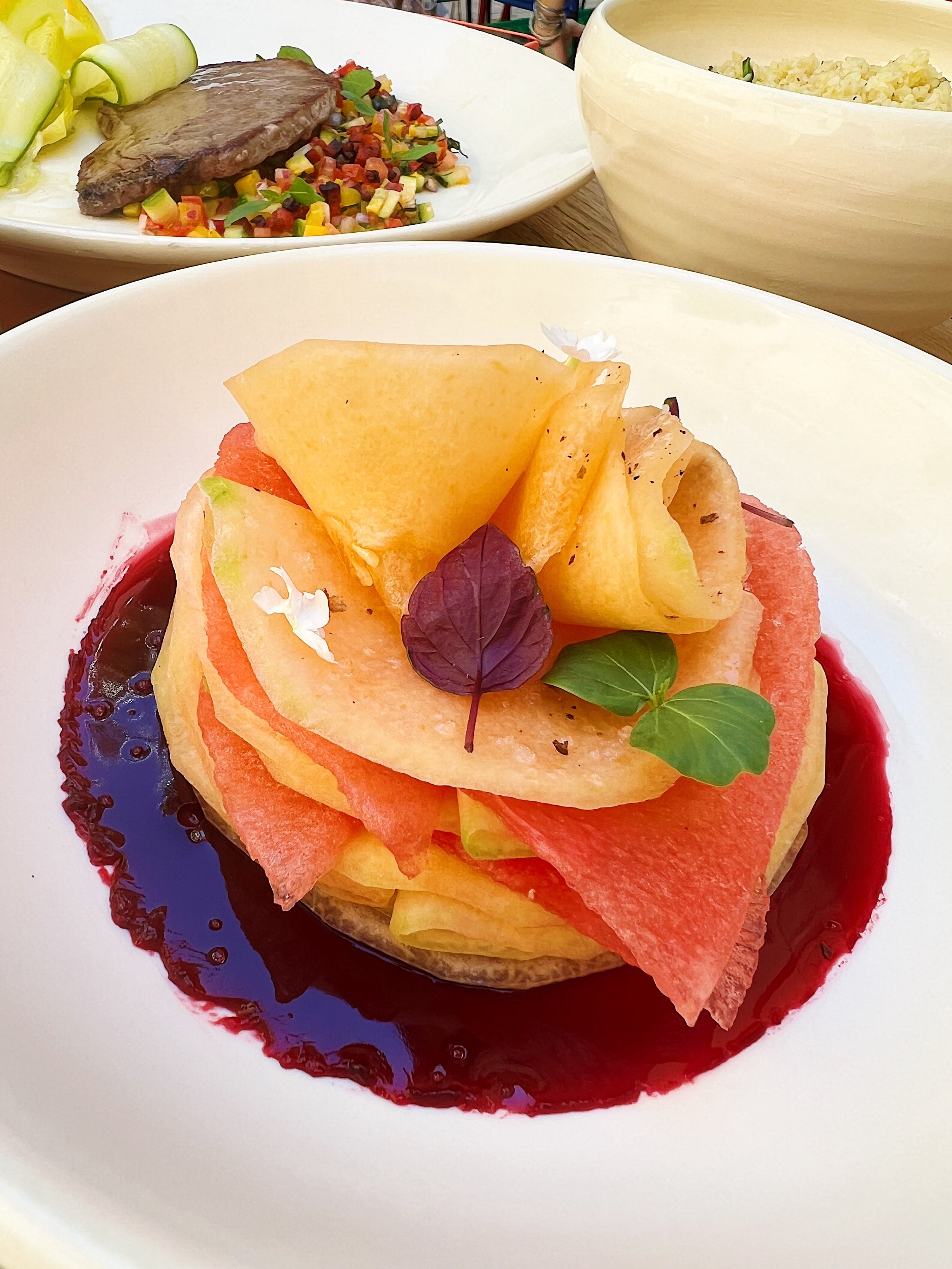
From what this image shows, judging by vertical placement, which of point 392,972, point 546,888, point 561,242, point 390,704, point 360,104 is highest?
point 360,104

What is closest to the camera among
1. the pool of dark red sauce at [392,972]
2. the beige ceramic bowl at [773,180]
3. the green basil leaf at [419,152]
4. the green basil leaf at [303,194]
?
the pool of dark red sauce at [392,972]

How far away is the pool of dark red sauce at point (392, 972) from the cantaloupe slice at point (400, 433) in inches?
17.3

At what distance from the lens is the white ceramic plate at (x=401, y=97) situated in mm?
1895

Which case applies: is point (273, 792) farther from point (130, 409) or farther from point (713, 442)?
point (713, 442)

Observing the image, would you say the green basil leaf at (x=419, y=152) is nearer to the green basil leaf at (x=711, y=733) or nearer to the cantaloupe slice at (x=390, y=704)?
the cantaloupe slice at (x=390, y=704)

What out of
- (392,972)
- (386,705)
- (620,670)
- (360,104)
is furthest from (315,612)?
(360,104)

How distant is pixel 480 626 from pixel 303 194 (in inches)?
75.5

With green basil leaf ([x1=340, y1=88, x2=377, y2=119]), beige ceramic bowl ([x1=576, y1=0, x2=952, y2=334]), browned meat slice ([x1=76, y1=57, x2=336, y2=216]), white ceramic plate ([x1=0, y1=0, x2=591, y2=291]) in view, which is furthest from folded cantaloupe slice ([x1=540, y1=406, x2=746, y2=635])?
green basil leaf ([x1=340, y1=88, x2=377, y2=119])

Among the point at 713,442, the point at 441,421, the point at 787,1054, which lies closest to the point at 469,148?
the point at 713,442

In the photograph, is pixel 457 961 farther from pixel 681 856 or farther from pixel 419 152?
pixel 419 152

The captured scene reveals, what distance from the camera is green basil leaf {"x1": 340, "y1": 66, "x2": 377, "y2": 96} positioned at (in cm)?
290

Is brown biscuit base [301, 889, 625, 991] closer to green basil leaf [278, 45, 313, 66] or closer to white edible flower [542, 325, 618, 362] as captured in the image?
white edible flower [542, 325, 618, 362]

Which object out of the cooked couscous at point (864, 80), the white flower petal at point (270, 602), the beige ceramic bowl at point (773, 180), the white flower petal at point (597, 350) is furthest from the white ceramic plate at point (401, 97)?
the white flower petal at point (270, 602)

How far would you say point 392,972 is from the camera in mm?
1159
